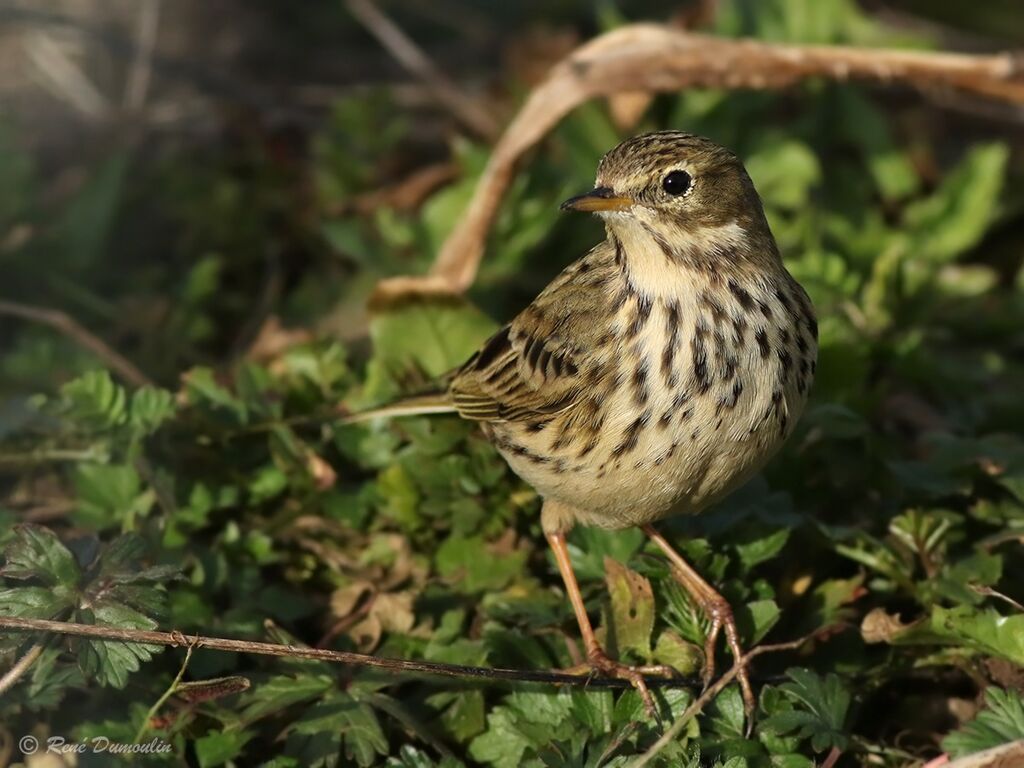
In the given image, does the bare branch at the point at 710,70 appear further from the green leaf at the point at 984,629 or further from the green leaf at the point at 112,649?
the green leaf at the point at 984,629

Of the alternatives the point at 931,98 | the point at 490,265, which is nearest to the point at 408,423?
the point at 490,265

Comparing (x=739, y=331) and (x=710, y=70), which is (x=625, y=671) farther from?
(x=710, y=70)

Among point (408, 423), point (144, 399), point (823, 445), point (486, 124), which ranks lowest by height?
point (823, 445)

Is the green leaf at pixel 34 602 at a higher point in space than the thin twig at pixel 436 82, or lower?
lower

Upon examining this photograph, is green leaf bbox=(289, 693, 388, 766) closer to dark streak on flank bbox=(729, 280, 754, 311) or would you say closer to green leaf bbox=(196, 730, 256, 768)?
green leaf bbox=(196, 730, 256, 768)

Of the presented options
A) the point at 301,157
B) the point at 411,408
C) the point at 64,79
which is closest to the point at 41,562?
the point at 411,408

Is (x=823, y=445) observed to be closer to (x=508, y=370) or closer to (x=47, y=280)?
(x=508, y=370)

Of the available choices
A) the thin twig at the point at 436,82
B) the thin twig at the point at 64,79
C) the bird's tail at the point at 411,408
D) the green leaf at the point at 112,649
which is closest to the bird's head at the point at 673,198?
the bird's tail at the point at 411,408

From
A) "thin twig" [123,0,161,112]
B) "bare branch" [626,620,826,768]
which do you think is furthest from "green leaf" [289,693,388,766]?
"thin twig" [123,0,161,112]
